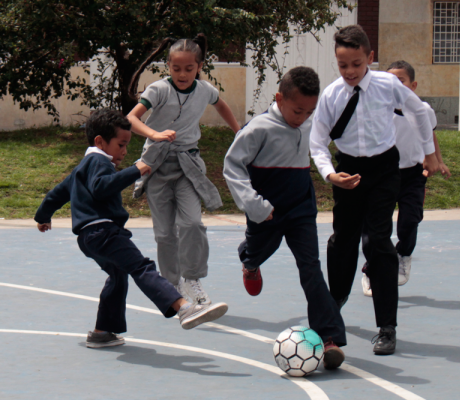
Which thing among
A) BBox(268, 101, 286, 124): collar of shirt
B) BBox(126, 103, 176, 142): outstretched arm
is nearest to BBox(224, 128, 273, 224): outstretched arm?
BBox(268, 101, 286, 124): collar of shirt

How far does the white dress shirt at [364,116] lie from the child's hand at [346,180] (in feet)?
0.41

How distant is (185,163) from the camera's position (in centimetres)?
523

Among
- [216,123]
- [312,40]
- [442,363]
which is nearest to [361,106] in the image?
Result: [442,363]

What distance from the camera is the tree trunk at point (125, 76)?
46.3 feet

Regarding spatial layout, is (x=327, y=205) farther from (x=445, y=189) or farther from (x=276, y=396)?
(x=276, y=396)

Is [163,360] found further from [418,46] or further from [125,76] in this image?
[418,46]

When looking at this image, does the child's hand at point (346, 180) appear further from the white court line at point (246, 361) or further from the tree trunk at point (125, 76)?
the tree trunk at point (125, 76)

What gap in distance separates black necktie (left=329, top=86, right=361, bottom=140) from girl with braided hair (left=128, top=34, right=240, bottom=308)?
1222 millimetres

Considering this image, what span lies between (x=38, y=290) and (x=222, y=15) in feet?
22.1

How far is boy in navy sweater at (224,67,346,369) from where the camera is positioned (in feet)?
13.3

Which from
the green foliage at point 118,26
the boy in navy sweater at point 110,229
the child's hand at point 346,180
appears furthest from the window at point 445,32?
the boy in navy sweater at point 110,229

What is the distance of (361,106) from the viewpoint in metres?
4.37

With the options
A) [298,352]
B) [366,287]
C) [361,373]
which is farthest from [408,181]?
[298,352]

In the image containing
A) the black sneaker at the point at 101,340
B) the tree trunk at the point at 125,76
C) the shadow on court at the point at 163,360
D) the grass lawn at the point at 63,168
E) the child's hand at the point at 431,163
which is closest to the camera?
the shadow on court at the point at 163,360
